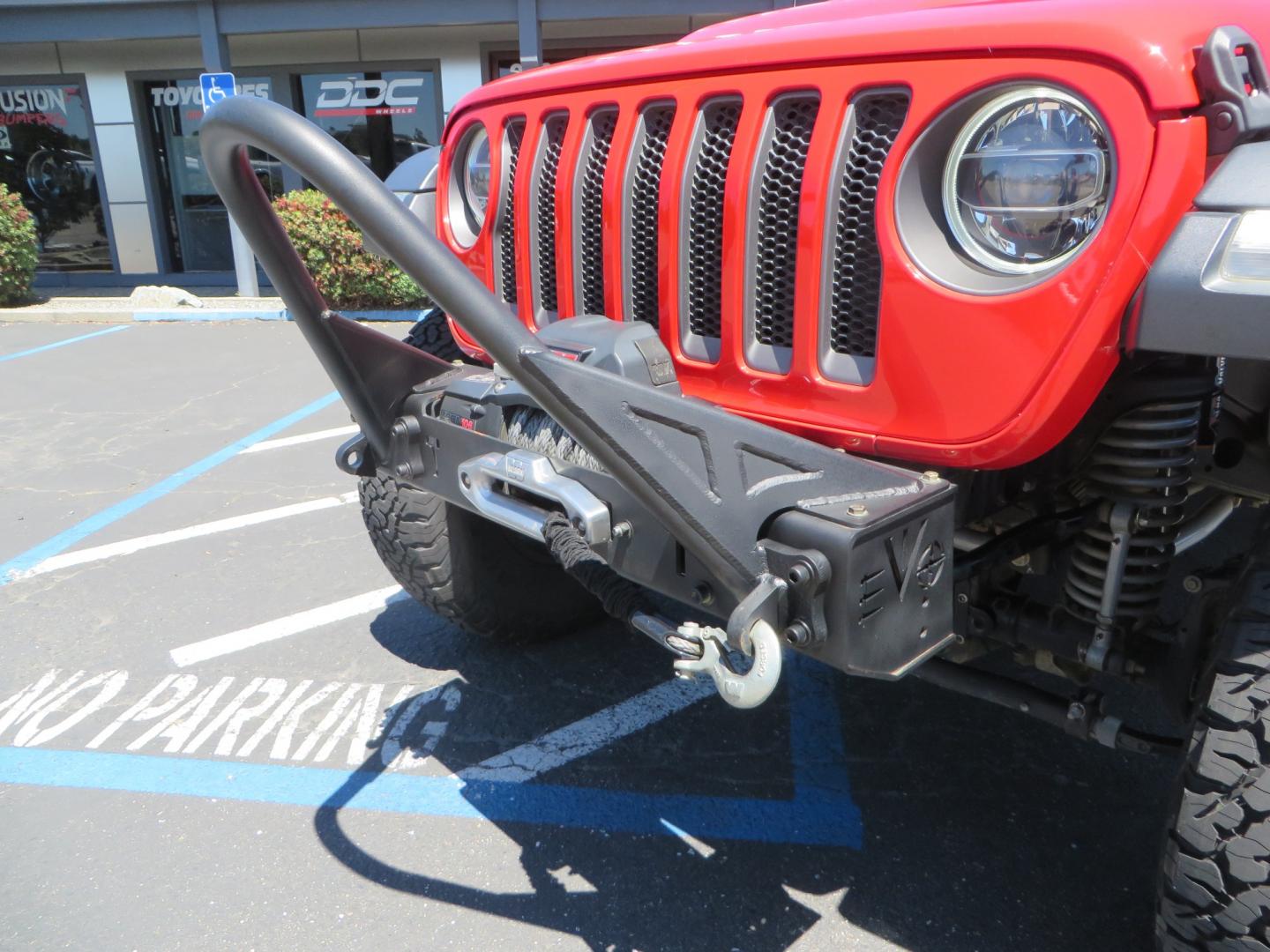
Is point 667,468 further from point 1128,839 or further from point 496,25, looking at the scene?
point 496,25

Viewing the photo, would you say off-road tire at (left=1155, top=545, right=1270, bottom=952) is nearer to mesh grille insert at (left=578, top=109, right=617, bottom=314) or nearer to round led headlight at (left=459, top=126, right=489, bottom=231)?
mesh grille insert at (left=578, top=109, right=617, bottom=314)

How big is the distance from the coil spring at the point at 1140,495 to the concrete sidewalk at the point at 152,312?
30.9ft

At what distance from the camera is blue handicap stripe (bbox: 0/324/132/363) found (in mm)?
9008

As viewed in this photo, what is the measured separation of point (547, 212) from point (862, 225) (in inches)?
33.2

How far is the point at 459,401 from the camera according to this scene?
2105mm

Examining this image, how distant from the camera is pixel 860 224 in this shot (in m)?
1.68

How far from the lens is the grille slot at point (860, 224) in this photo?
1.65 metres

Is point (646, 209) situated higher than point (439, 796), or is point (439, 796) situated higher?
point (646, 209)

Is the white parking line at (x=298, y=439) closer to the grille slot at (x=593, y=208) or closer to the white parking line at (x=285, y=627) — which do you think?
the white parking line at (x=285, y=627)

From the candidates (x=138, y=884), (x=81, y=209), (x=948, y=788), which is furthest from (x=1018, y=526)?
(x=81, y=209)

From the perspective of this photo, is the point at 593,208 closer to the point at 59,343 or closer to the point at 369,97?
the point at 59,343

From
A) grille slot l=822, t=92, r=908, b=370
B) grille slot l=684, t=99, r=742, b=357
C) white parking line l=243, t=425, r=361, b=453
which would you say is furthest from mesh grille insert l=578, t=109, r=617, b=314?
white parking line l=243, t=425, r=361, b=453

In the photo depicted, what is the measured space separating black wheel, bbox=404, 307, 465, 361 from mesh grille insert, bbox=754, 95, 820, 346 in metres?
1.33

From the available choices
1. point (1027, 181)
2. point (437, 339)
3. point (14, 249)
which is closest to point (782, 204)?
point (1027, 181)
